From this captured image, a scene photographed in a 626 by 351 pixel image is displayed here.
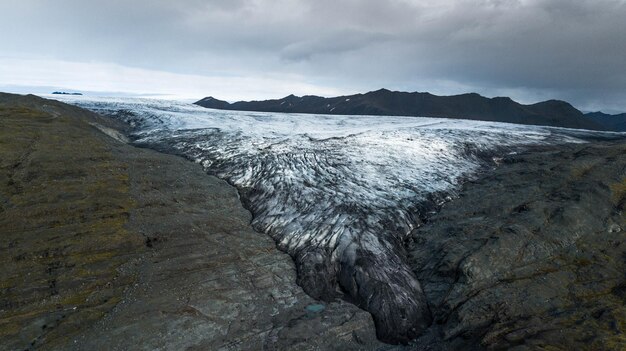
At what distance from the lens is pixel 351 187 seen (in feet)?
67.8

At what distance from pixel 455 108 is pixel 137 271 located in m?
199

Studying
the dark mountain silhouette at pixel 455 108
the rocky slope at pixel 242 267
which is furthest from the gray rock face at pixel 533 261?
the dark mountain silhouette at pixel 455 108

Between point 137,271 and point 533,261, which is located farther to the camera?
point 533,261

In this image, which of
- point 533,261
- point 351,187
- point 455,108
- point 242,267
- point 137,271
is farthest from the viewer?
point 455,108

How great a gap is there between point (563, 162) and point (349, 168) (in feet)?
42.5

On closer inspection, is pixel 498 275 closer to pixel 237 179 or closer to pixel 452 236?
pixel 452 236

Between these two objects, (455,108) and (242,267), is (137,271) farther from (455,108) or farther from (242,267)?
(455,108)

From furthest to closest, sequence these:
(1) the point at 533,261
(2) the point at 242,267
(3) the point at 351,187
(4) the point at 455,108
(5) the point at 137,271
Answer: (4) the point at 455,108 < (3) the point at 351,187 < (2) the point at 242,267 < (1) the point at 533,261 < (5) the point at 137,271

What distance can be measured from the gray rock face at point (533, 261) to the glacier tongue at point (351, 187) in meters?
1.22

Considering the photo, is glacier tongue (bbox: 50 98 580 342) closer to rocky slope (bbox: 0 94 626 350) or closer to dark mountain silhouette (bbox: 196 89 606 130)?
rocky slope (bbox: 0 94 626 350)

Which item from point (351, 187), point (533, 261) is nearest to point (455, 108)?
point (351, 187)

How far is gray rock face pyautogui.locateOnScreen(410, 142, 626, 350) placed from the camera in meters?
9.91

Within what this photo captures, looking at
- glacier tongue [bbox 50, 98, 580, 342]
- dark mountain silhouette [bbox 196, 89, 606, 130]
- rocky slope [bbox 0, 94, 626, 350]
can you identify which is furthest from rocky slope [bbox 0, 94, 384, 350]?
dark mountain silhouette [bbox 196, 89, 606, 130]

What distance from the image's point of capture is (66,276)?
1193cm
